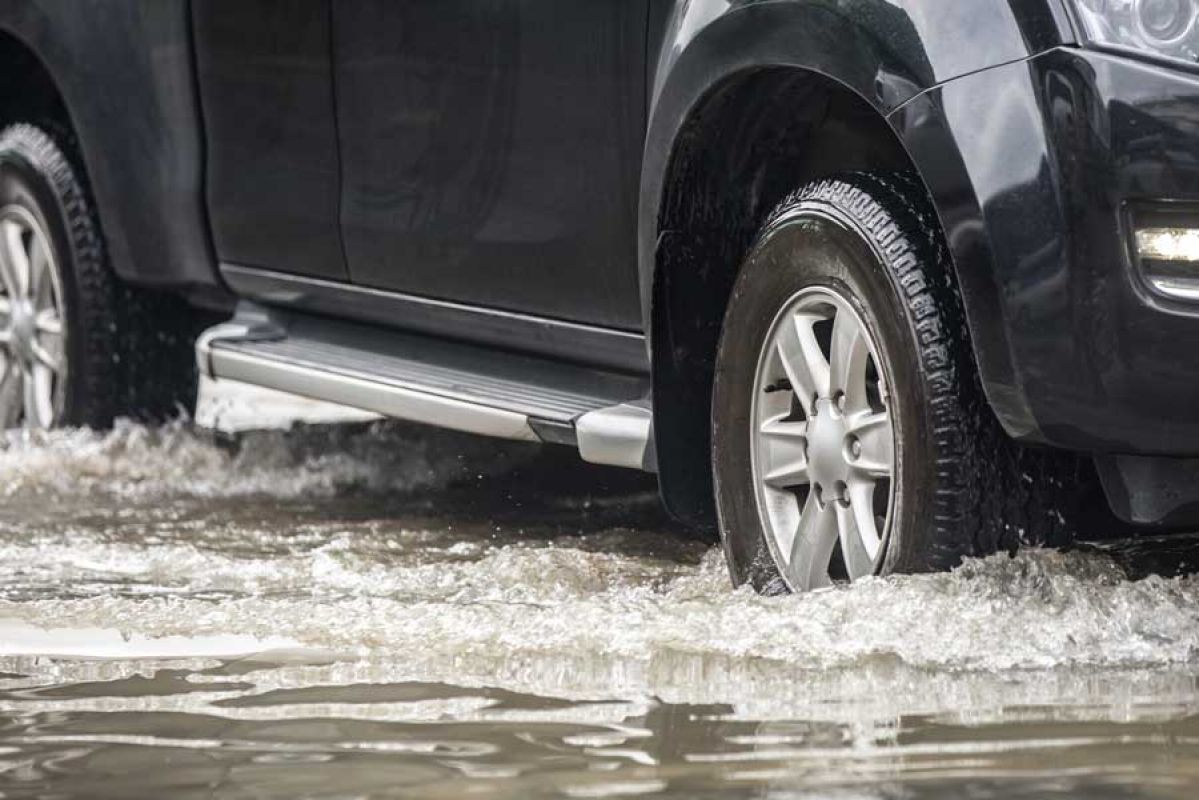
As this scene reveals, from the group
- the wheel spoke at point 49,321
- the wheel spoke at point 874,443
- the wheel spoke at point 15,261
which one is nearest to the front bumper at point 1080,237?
the wheel spoke at point 874,443

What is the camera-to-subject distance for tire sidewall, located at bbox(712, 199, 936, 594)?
327 cm

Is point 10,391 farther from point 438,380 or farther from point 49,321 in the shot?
point 438,380

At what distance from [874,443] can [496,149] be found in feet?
3.65

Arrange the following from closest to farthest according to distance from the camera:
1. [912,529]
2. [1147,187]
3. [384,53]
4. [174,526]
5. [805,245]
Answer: [1147,187]
[912,529]
[805,245]
[384,53]
[174,526]

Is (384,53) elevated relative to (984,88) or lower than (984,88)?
elevated

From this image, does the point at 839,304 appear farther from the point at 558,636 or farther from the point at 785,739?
the point at 785,739

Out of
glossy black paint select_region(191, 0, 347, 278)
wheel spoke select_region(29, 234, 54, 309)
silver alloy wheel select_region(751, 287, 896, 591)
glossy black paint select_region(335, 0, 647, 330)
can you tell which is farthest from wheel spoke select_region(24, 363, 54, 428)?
silver alloy wheel select_region(751, 287, 896, 591)

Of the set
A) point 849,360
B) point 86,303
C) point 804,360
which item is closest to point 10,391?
point 86,303

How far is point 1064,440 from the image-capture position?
309 centimetres

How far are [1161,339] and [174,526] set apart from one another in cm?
253

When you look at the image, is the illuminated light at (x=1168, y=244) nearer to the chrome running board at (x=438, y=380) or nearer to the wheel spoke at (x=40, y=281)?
the chrome running board at (x=438, y=380)

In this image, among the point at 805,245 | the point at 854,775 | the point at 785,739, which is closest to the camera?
the point at 854,775

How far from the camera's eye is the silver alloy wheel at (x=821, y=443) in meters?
3.42

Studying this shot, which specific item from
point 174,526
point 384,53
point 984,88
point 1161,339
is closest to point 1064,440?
point 1161,339
